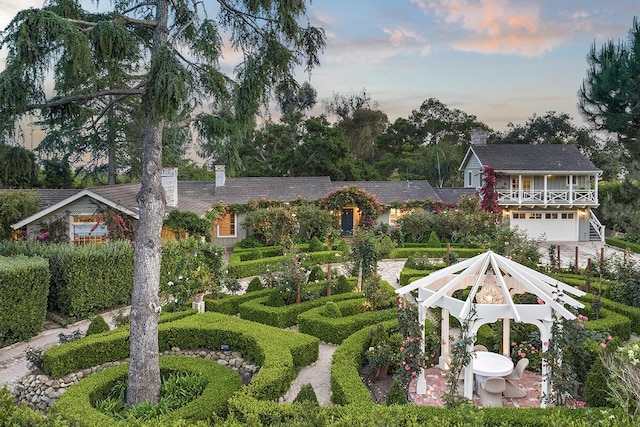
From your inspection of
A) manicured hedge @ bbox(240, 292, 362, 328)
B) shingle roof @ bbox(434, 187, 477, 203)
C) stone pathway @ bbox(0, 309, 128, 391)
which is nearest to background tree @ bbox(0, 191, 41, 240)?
stone pathway @ bbox(0, 309, 128, 391)

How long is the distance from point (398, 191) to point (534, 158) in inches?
370

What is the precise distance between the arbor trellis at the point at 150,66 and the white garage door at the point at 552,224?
26323mm

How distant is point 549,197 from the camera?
98.1 feet

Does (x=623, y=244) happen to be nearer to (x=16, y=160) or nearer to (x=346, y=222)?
(x=346, y=222)

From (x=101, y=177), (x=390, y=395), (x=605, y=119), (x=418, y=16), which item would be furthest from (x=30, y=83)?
(x=605, y=119)

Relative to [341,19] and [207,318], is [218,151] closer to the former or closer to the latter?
[207,318]

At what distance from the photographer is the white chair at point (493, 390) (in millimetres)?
7688

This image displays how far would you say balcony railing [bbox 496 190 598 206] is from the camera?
29.3 m

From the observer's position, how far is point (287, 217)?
77.7 ft

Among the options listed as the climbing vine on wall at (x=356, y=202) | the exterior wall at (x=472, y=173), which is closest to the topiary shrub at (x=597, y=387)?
the climbing vine on wall at (x=356, y=202)

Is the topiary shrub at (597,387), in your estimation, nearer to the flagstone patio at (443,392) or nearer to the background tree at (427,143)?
the flagstone patio at (443,392)

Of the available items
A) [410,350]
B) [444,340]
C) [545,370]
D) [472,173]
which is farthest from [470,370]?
[472,173]

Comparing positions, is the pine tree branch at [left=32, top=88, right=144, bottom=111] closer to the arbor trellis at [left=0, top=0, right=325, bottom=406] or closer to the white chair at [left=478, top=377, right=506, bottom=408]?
the arbor trellis at [left=0, top=0, right=325, bottom=406]

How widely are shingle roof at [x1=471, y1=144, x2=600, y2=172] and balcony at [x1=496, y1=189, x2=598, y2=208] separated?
4.84 ft
